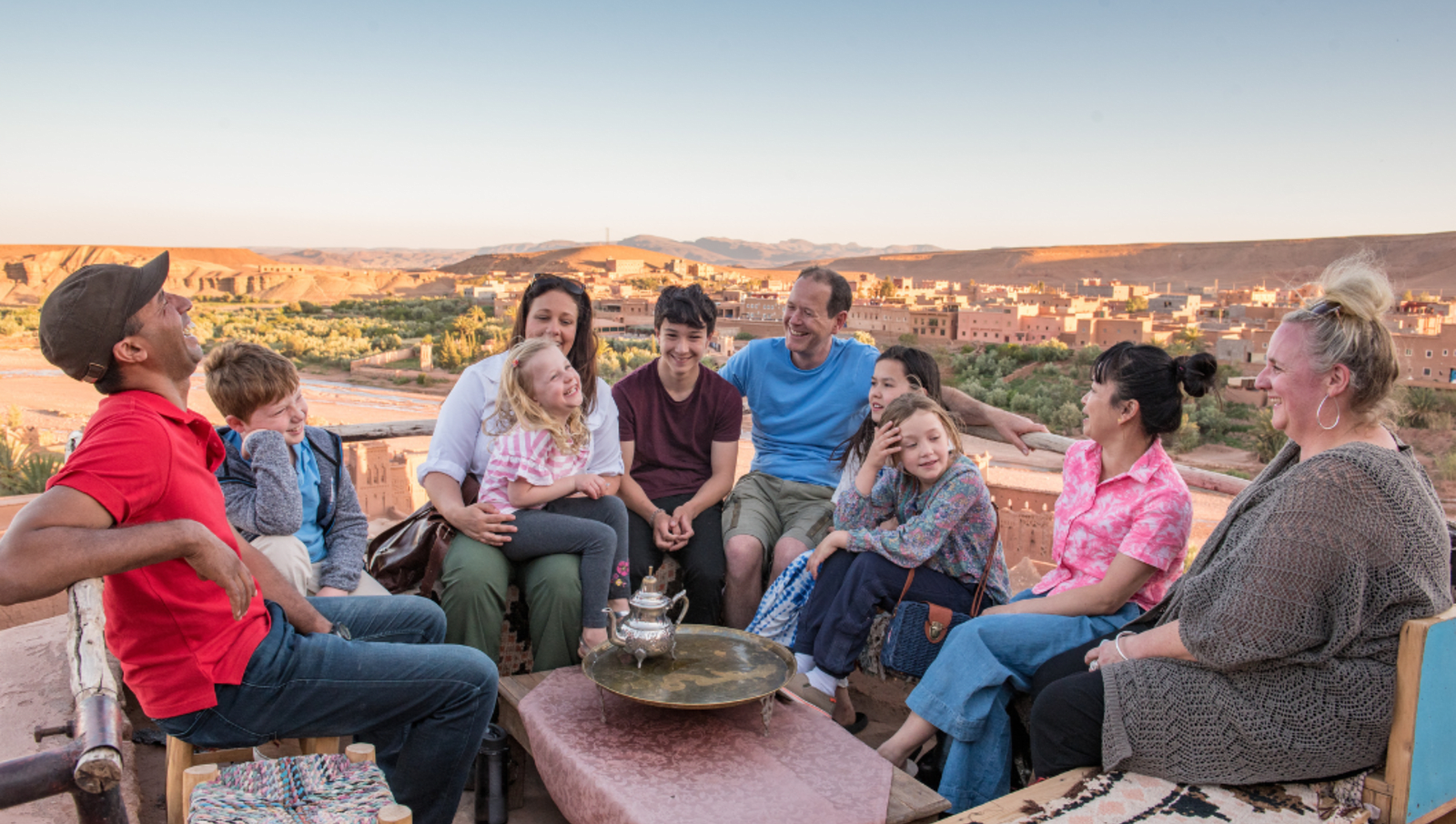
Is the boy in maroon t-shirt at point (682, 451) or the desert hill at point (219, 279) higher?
the desert hill at point (219, 279)

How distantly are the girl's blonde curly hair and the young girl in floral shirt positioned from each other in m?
1.00

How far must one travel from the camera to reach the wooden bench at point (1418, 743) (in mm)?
1971

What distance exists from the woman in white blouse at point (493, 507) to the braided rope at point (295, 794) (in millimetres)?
1054

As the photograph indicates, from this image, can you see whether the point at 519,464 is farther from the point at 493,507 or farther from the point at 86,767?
the point at 86,767

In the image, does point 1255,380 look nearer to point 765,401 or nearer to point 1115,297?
point 765,401

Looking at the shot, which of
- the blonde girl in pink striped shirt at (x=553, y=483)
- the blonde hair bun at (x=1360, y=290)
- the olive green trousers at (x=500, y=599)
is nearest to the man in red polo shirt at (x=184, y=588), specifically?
the olive green trousers at (x=500, y=599)

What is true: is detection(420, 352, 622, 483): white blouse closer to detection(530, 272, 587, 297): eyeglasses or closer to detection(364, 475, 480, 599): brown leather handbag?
detection(364, 475, 480, 599): brown leather handbag

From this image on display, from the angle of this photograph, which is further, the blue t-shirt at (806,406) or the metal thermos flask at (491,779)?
the blue t-shirt at (806,406)

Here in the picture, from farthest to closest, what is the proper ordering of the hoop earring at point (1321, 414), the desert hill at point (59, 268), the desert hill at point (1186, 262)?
the desert hill at point (1186, 262), the desert hill at point (59, 268), the hoop earring at point (1321, 414)

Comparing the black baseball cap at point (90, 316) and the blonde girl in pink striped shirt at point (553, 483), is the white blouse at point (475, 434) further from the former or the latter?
the black baseball cap at point (90, 316)

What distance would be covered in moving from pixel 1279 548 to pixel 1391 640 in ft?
1.09

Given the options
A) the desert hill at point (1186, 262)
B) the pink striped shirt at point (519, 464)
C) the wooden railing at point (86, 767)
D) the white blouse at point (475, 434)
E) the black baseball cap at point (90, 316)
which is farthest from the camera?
the desert hill at point (1186, 262)

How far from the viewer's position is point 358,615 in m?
2.66

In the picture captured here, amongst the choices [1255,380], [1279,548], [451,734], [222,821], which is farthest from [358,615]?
[1255,380]
